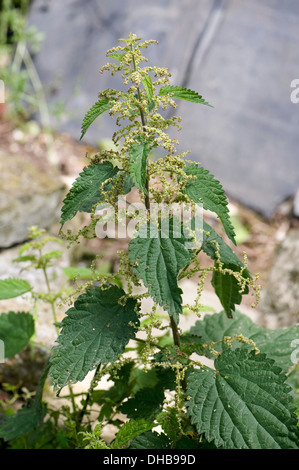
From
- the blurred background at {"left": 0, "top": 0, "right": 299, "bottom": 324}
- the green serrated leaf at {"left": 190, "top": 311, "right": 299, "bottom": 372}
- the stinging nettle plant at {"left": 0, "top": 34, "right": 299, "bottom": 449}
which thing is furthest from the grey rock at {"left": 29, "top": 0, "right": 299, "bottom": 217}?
the stinging nettle plant at {"left": 0, "top": 34, "right": 299, "bottom": 449}

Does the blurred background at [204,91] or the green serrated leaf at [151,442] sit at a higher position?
the blurred background at [204,91]

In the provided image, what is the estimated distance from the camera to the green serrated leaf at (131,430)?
4.37ft

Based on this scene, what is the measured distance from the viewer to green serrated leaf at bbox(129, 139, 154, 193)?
120 cm

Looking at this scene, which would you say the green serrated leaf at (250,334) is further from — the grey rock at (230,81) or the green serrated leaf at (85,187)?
the grey rock at (230,81)

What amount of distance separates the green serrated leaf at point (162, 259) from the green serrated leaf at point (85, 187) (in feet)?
0.52

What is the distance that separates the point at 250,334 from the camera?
5.61 ft

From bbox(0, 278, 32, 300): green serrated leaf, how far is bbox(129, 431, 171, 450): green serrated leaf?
60cm

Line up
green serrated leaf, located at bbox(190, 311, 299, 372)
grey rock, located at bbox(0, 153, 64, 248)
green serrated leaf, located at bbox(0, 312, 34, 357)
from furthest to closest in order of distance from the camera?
1. grey rock, located at bbox(0, 153, 64, 248)
2. green serrated leaf, located at bbox(0, 312, 34, 357)
3. green serrated leaf, located at bbox(190, 311, 299, 372)

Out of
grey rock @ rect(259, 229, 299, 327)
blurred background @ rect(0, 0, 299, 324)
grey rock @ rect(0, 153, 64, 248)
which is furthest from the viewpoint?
blurred background @ rect(0, 0, 299, 324)

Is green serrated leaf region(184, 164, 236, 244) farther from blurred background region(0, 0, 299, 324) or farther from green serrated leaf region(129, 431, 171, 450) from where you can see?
blurred background region(0, 0, 299, 324)

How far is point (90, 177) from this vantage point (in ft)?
4.35

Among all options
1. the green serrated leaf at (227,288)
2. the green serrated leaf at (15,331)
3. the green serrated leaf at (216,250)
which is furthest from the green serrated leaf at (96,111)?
the green serrated leaf at (15,331)

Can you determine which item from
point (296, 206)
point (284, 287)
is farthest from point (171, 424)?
point (296, 206)

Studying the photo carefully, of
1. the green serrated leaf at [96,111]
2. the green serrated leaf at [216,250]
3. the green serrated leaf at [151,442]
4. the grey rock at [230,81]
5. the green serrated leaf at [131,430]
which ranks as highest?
the grey rock at [230,81]
